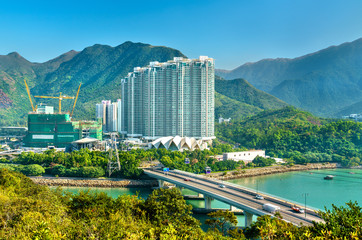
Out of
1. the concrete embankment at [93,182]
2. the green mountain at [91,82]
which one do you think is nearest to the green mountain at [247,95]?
the green mountain at [91,82]

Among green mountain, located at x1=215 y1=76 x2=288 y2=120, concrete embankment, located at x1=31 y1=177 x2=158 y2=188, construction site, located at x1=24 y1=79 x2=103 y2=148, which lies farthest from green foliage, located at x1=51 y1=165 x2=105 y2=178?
green mountain, located at x1=215 y1=76 x2=288 y2=120

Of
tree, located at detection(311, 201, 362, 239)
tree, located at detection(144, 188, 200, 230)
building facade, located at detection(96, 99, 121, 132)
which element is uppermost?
building facade, located at detection(96, 99, 121, 132)

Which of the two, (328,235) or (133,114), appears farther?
(133,114)

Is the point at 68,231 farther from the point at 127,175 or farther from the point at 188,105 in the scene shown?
the point at 188,105

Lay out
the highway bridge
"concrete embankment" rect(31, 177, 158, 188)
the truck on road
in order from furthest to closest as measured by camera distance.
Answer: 1. "concrete embankment" rect(31, 177, 158, 188)
2. the truck on road
3. the highway bridge

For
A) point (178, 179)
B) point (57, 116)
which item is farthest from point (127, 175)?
point (57, 116)

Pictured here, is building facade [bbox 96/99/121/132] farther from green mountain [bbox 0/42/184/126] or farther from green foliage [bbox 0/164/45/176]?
green foliage [bbox 0/164/45/176]

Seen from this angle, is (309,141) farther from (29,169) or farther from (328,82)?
(328,82)
